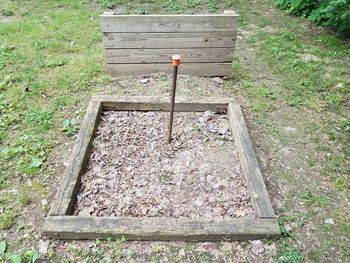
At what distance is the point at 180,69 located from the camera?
4316 millimetres

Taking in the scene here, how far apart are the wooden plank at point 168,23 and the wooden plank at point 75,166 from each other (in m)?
1.11

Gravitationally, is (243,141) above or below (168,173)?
above

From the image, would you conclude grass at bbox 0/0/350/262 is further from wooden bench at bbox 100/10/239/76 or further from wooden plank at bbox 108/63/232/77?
wooden bench at bbox 100/10/239/76

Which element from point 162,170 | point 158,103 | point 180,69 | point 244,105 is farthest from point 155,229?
point 180,69

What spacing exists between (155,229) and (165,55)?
101 inches

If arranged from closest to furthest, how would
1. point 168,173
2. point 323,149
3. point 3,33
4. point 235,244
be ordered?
point 235,244
point 168,173
point 323,149
point 3,33

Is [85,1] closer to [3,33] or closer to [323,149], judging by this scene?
[3,33]

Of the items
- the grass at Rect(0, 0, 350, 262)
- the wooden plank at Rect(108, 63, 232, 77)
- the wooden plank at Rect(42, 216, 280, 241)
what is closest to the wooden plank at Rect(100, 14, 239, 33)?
the wooden plank at Rect(108, 63, 232, 77)

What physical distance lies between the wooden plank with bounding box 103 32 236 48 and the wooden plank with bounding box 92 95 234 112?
2.71ft

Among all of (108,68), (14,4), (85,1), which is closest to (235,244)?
(108,68)

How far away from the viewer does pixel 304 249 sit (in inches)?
94.0

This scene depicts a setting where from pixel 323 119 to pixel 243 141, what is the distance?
4.30 feet

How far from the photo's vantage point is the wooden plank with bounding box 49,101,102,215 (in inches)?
98.0

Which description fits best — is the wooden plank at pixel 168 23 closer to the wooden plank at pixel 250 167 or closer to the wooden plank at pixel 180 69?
the wooden plank at pixel 180 69
